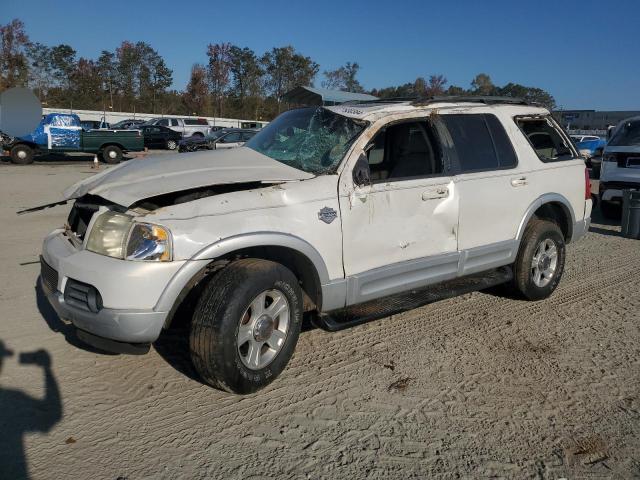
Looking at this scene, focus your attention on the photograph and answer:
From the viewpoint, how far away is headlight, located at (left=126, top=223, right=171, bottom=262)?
311cm

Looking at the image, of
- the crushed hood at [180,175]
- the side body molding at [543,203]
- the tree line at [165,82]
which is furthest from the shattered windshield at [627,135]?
the tree line at [165,82]

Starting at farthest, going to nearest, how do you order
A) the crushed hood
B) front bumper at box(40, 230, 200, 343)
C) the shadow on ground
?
Answer: the crushed hood
front bumper at box(40, 230, 200, 343)
the shadow on ground

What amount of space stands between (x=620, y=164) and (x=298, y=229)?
27.9ft

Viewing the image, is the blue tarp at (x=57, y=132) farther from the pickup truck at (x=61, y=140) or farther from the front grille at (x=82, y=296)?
the front grille at (x=82, y=296)

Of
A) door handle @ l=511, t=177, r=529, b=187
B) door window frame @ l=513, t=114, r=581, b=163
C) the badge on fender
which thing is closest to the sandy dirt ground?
the badge on fender

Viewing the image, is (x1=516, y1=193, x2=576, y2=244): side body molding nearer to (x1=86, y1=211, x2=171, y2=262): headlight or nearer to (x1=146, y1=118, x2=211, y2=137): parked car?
(x1=86, y1=211, x2=171, y2=262): headlight

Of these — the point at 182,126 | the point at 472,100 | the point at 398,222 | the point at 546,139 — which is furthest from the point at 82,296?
the point at 182,126

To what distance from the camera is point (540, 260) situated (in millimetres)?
5352

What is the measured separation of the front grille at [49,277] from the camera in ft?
11.4

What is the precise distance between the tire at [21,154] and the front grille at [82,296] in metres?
21.3

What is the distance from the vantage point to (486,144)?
488cm

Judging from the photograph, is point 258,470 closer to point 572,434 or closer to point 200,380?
point 200,380

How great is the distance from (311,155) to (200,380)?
6.08ft

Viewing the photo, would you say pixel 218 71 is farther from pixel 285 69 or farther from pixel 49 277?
pixel 49 277
